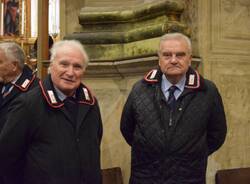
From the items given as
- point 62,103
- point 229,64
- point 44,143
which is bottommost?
point 44,143

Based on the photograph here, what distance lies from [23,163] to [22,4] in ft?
40.4

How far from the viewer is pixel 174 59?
291 cm

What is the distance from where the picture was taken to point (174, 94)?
294 centimetres

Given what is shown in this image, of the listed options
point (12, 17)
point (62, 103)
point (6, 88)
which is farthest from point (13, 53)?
point (12, 17)

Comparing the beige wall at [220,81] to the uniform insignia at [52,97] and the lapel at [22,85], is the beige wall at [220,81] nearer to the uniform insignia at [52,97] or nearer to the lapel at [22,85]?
the lapel at [22,85]

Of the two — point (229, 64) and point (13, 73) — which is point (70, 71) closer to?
point (13, 73)

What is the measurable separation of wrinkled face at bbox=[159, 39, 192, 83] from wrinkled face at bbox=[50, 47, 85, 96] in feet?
1.80

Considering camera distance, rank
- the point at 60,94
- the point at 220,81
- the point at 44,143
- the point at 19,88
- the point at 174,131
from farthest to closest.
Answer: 1. the point at 220,81
2. the point at 19,88
3. the point at 174,131
4. the point at 60,94
5. the point at 44,143

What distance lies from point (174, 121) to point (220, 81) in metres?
1.32

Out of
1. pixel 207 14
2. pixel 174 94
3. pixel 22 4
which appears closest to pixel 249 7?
pixel 207 14

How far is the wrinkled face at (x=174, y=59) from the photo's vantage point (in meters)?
2.92

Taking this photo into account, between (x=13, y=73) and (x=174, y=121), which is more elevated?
(x=13, y=73)

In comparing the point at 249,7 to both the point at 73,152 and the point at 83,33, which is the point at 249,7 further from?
the point at 73,152

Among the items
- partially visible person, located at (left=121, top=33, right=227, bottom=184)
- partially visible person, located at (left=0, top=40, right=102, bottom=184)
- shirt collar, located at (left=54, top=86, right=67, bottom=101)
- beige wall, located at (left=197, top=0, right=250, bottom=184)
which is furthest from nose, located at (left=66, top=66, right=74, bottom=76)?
beige wall, located at (left=197, top=0, right=250, bottom=184)
